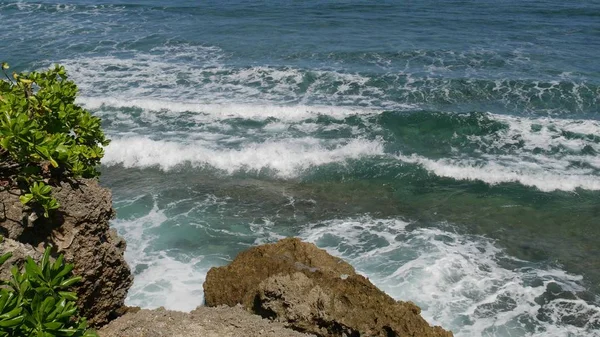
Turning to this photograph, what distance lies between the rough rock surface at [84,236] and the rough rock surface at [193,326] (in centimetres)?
44

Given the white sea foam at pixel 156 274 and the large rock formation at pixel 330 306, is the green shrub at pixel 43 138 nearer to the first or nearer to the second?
the large rock formation at pixel 330 306

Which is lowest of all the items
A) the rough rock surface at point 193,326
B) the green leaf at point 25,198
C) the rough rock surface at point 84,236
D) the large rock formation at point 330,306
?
the large rock formation at point 330,306

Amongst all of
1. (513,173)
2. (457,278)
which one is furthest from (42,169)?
(513,173)

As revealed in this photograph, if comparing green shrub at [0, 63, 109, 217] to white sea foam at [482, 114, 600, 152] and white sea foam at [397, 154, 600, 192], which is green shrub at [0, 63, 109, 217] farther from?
white sea foam at [482, 114, 600, 152]

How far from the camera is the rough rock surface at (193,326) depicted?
6.88 metres

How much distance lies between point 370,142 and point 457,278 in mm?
7549

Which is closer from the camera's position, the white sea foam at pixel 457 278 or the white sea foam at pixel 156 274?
the white sea foam at pixel 457 278

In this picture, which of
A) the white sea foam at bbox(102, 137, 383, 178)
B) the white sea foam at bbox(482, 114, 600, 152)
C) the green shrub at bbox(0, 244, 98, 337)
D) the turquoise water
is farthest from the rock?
the white sea foam at bbox(482, 114, 600, 152)

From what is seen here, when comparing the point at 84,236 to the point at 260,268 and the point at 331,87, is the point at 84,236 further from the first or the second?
the point at 331,87

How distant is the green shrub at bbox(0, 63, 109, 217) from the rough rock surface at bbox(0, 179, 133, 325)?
0.65ft

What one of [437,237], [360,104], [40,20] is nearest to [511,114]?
[360,104]

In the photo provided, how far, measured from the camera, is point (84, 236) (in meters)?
7.12

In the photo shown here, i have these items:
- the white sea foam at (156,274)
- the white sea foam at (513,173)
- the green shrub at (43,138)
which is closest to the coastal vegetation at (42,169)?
the green shrub at (43,138)

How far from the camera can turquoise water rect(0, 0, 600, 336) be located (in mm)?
12102
